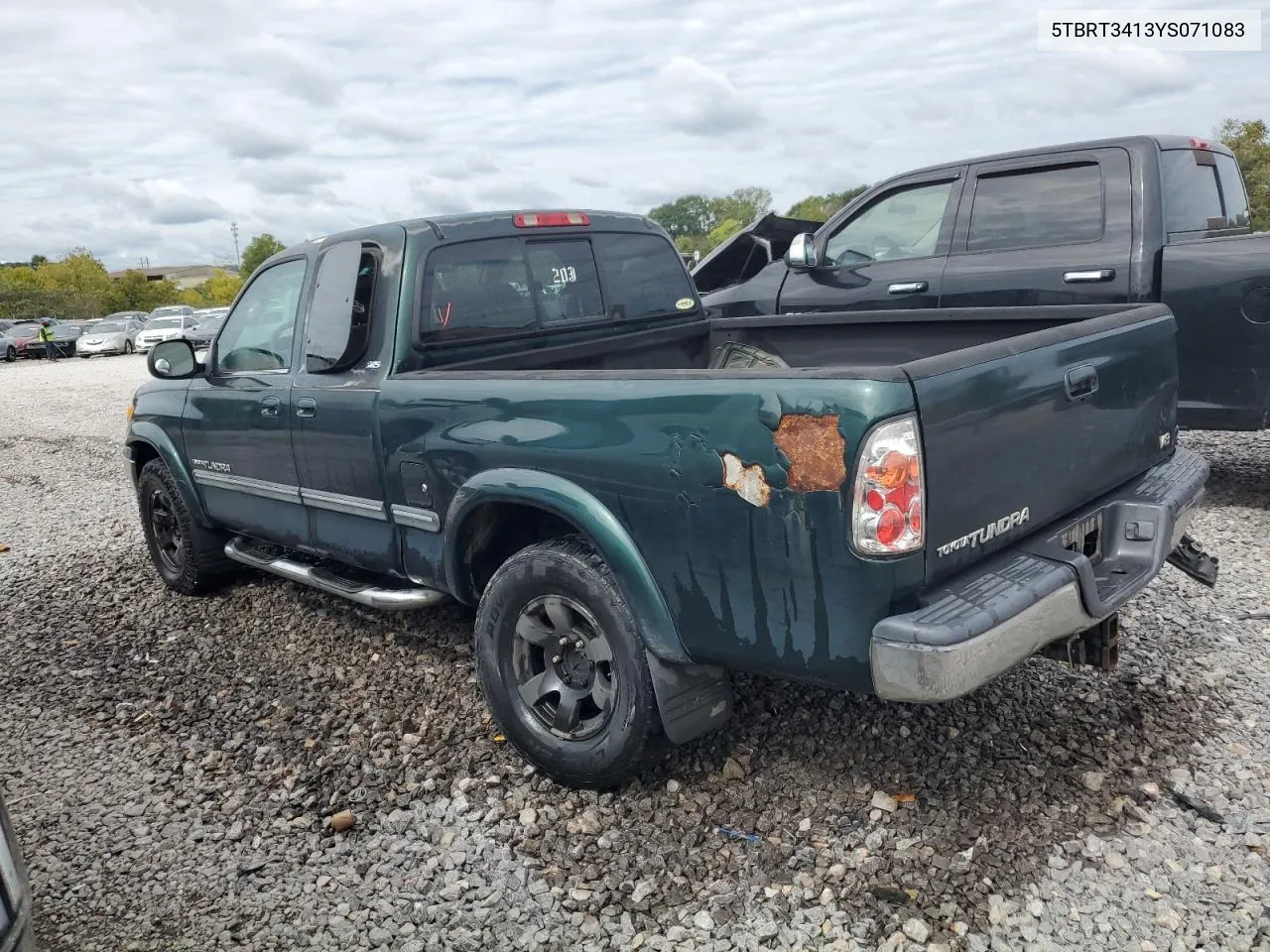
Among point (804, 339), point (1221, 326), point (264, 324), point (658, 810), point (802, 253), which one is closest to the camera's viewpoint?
→ point (658, 810)

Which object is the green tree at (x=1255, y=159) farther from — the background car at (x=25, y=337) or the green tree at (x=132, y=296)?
the green tree at (x=132, y=296)

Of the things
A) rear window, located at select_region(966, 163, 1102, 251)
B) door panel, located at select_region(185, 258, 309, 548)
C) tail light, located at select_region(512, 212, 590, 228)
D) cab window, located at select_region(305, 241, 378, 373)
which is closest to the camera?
cab window, located at select_region(305, 241, 378, 373)

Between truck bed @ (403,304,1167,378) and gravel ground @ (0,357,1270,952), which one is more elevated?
truck bed @ (403,304,1167,378)

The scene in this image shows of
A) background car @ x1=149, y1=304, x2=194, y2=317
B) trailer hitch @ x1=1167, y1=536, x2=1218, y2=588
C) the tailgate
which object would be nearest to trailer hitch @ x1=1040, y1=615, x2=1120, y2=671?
the tailgate

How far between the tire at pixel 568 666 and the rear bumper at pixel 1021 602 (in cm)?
83

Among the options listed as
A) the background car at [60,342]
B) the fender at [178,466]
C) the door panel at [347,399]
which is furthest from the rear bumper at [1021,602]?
the background car at [60,342]

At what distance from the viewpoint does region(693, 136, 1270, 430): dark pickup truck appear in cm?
518

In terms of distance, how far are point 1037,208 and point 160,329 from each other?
100ft

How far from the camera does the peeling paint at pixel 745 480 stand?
2484 mm

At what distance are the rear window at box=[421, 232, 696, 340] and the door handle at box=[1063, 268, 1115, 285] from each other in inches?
92.8

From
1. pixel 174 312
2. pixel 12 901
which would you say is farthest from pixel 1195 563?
pixel 174 312

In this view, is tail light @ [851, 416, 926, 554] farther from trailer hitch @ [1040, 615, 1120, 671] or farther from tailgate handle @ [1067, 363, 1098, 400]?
trailer hitch @ [1040, 615, 1120, 671]

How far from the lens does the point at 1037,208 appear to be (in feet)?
19.3

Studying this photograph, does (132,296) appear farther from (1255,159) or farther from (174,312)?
(1255,159)
